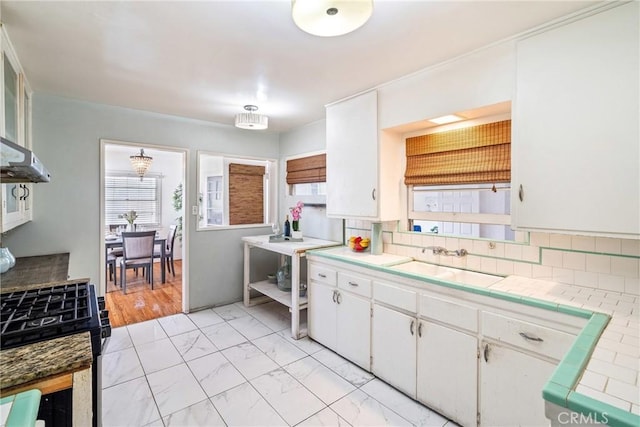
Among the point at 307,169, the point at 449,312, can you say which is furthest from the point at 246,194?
the point at 449,312

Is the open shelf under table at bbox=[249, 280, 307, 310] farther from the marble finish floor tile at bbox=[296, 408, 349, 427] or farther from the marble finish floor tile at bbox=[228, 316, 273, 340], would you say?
the marble finish floor tile at bbox=[296, 408, 349, 427]

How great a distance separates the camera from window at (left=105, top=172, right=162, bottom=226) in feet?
19.9

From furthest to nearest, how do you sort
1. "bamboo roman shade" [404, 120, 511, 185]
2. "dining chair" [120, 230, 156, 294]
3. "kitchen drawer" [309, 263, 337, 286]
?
"dining chair" [120, 230, 156, 294] < "kitchen drawer" [309, 263, 337, 286] < "bamboo roman shade" [404, 120, 511, 185]

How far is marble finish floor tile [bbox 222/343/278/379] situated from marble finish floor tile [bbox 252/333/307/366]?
0.05 metres

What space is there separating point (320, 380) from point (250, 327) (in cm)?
119

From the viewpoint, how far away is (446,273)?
88.4 inches

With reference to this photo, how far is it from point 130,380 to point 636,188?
10.8 ft

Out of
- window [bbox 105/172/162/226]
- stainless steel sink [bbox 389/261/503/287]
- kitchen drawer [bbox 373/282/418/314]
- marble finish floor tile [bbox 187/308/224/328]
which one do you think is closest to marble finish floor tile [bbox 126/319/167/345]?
marble finish floor tile [bbox 187/308/224/328]

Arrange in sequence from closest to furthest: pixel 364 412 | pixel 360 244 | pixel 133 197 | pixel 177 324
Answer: pixel 364 412 → pixel 360 244 → pixel 177 324 → pixel 133 197

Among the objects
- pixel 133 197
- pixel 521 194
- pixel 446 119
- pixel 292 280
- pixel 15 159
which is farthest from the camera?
pixel 133 197

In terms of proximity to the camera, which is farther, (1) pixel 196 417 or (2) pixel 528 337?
(1) pixel 196 417

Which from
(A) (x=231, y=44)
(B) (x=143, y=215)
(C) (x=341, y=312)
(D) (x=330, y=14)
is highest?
(A) (x=231, y=44)

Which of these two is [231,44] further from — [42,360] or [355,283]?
[355,283]

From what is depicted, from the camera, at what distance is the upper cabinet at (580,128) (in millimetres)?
1395
